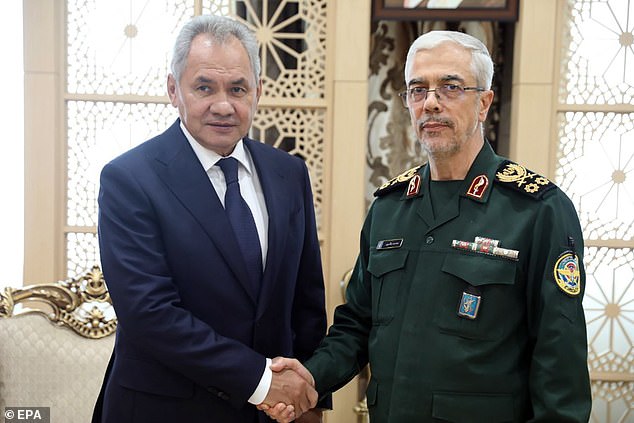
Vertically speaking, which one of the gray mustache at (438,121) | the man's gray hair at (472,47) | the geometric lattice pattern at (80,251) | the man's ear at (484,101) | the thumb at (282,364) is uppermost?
the man's gray hair at (472,47)

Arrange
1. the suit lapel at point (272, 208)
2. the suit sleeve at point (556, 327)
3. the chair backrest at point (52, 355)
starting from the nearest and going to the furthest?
the suit sleeve at point (556, 327) → the suit lapel at point (272, 208) → the chair backrest at point (52, 355)

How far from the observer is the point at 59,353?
2.21 m

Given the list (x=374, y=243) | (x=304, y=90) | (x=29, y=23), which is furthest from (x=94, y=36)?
(x=374, y=243)

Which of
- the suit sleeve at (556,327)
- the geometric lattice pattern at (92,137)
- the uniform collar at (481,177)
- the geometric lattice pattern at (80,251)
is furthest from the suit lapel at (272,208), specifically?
the geometric lattice pattern at (80,251)

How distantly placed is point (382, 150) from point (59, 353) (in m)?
1.78

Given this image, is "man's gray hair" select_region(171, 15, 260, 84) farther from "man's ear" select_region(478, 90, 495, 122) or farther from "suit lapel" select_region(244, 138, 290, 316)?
"man's ear" select_region(478, 90, 495, 122)

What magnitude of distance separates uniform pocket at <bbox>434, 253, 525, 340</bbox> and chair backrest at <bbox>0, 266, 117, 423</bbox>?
4.32 ft

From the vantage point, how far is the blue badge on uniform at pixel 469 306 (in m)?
1.50

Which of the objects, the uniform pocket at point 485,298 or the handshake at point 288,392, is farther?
the handshake at point 288,392

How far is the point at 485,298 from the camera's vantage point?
1506 mm

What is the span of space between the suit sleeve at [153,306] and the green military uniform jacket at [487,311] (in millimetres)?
378

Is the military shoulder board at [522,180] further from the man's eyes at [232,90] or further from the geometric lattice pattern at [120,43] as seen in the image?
the geometric lattice pattern at [120,43]

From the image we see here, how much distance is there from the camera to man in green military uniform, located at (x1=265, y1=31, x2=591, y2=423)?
1450 millimetres

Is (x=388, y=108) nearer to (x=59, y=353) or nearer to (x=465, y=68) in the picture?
(x=465, y=68)
